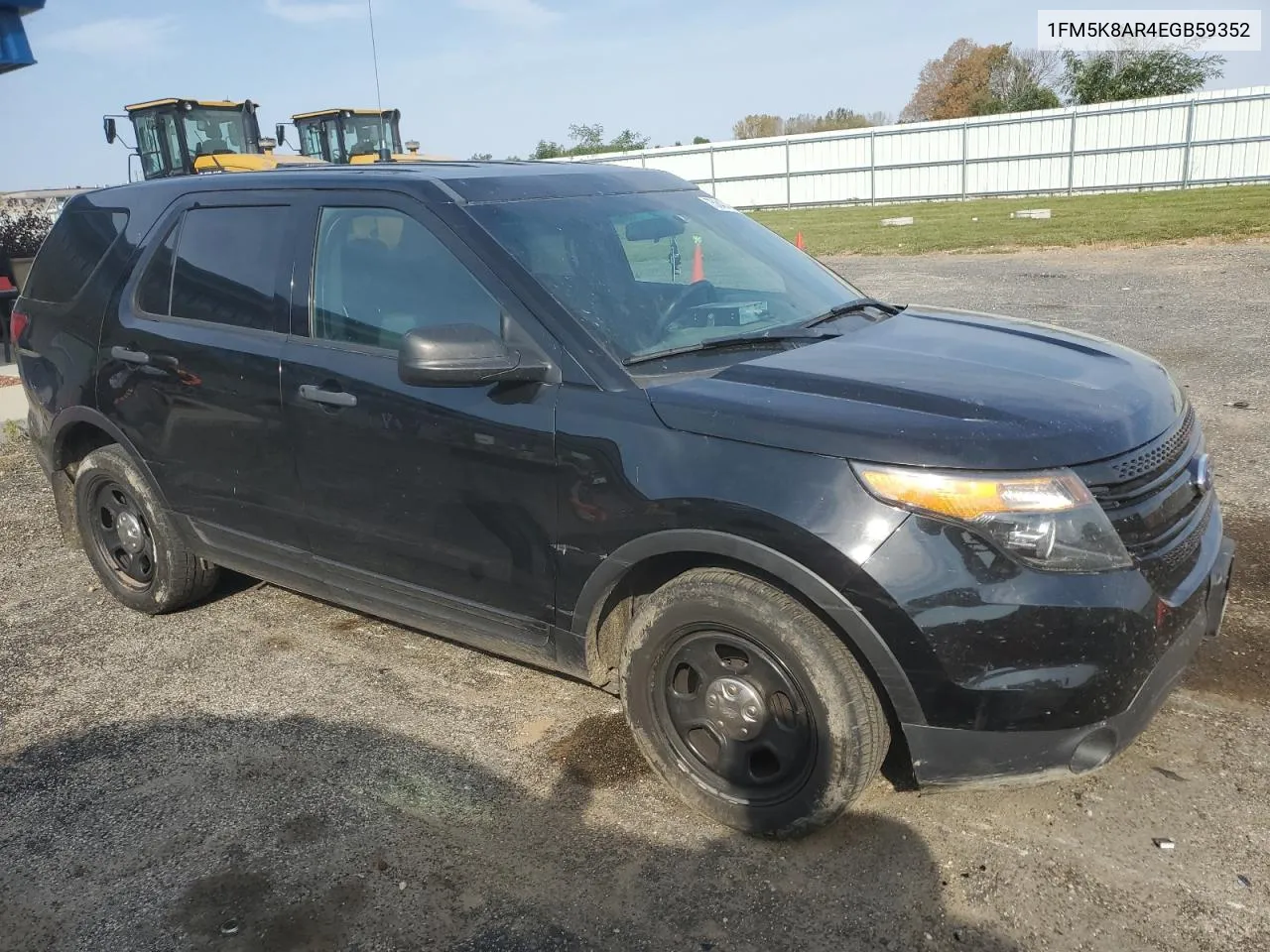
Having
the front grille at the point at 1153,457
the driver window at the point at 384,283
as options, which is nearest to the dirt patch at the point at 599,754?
the driver window at the point at 384,283

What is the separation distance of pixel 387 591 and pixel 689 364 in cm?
143

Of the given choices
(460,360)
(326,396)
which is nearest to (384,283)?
(326,396)

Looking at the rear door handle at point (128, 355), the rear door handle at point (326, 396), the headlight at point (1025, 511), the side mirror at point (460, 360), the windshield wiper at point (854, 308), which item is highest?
the side mirror at point (460, 360)

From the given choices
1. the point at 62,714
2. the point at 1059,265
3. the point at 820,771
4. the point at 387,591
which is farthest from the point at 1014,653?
A: the point at 1059,265

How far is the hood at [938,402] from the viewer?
259 cm

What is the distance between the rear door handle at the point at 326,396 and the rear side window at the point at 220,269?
36cm

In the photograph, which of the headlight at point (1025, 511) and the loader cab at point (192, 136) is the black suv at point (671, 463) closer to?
the headlight at point (1025, 511)

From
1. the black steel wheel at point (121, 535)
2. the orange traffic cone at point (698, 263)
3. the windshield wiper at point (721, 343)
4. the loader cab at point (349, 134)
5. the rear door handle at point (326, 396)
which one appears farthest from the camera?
the loader cab at point (349, 134)

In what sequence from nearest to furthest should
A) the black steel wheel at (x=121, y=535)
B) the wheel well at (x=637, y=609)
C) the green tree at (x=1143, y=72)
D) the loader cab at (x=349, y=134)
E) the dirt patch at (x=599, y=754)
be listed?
the wheel well at (x=637, y=609) < the dirt patch at (x=599, y=754) < the black steel wheel at (x=121, y=535) < the loader cab at (x=349, y=134) < the green tree at (x=1143, y=72)

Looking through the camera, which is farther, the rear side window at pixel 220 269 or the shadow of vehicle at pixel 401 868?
the rear side window at pixel 220 269

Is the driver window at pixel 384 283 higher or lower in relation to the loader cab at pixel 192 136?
lower

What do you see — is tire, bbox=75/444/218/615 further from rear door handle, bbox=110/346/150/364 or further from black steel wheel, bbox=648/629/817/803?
black steel wheel, bbox=648/629/817/803

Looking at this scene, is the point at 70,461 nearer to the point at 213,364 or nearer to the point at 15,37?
the point at 213,364

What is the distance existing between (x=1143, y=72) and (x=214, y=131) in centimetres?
4036
